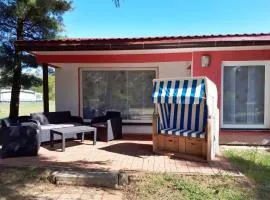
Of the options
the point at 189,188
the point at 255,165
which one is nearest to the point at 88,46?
the point at 189,188

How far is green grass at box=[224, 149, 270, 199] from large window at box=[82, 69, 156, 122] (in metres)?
4.76

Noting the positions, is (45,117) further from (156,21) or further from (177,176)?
(156,21)

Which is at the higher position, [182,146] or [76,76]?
[76,76]

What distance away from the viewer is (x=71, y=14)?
62.7ft

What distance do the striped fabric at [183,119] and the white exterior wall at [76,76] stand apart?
3.27 m

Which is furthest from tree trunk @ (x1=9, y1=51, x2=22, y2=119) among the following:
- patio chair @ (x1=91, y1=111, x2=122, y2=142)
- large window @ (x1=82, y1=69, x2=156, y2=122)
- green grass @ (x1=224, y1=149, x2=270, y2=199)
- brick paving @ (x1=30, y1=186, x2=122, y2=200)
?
green grass @ (x1=224, y1=149, x2=270, y2=199)

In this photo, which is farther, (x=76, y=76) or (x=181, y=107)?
(x=76, y=76)

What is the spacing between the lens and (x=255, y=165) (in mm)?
8016

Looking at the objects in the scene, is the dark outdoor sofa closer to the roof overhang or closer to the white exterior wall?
the white exterior wall

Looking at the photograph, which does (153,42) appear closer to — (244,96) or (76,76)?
(244,96)

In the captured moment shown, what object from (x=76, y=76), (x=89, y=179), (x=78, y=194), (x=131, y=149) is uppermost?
(x=76, y=76)

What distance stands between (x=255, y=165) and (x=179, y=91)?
107 inches

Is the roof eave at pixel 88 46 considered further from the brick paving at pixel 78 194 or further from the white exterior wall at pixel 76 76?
the brick paving at pixel 78 194

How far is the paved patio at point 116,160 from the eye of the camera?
7.52m
